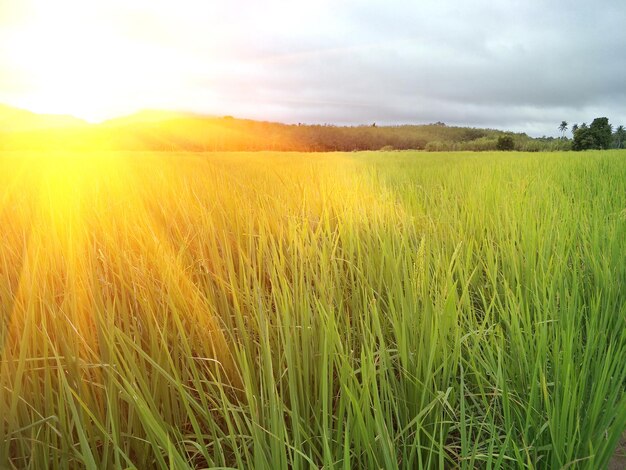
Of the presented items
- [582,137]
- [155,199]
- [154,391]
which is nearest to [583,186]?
[155,199]

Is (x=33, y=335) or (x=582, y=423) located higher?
(x=33, y=335)

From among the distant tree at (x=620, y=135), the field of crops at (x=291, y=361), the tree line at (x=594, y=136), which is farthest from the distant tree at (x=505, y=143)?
the distant tree at (x=620, y=135)

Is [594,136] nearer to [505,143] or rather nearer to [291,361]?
[505,143]

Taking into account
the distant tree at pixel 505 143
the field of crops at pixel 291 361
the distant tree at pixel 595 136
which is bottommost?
the field of crops at pixel 291 361

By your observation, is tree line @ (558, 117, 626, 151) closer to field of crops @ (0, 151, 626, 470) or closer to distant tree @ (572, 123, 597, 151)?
distant tree @ (572, 123, 597, 151)

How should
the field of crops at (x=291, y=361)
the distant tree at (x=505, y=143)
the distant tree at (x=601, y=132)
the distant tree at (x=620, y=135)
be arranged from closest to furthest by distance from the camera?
1. the field of crops at (x=291, y=361)
2. the distant tree at (x=505, y=143)
3. the distant tree at (x=601, y=132)
4. the distant tree at (x=620, y=135)

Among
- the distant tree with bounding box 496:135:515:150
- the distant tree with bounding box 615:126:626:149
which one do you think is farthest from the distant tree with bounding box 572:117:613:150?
the distant tree with bounding box 615:126:626:149

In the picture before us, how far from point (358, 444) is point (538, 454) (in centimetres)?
35

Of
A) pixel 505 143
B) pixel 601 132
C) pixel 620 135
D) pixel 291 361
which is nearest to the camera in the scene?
pixel 291 361

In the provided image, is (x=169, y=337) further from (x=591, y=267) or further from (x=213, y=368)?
(x=591, y=267)

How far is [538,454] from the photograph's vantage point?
2.62 feet

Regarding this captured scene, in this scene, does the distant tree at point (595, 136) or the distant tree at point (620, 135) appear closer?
the distant tree at point (595, 136)

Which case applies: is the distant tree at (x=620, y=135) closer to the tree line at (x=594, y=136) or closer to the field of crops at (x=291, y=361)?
the tree line at (x=594, y=136)

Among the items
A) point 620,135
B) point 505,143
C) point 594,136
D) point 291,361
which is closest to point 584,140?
point 594,136
